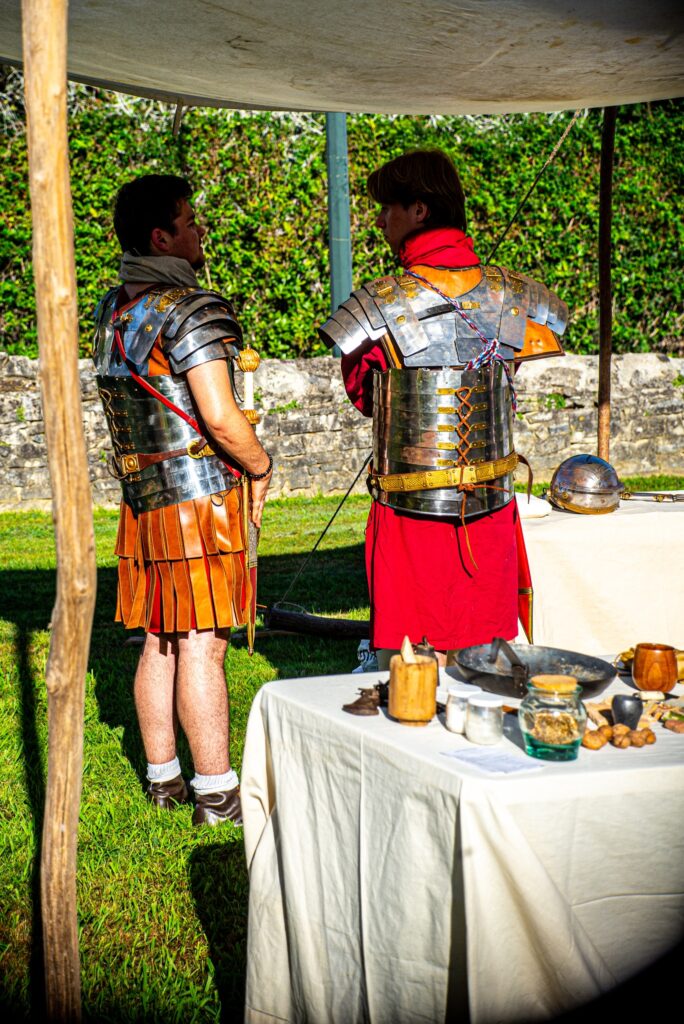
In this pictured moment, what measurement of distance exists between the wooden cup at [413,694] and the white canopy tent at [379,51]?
1.97m

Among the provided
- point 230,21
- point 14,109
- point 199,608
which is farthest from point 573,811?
point 14,109

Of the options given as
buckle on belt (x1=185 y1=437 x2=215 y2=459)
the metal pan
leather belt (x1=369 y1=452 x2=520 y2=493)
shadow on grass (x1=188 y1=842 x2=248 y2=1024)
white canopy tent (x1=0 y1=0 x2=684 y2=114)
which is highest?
white canopy tent (x1=0 y1=0 x2=684 y2=114)

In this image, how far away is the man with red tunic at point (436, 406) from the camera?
9.73 feet

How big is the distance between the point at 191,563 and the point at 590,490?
5.33 ft

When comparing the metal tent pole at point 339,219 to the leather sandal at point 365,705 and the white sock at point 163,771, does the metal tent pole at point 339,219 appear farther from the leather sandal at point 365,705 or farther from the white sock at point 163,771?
the leather sandal at point 365,705

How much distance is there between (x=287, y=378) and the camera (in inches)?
340

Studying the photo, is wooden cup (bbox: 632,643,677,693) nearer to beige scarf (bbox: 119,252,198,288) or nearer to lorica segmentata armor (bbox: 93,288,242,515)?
lorica segmentata armor (bbox: 93,288,242,515)

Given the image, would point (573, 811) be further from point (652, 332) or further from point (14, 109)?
point (652, 332)

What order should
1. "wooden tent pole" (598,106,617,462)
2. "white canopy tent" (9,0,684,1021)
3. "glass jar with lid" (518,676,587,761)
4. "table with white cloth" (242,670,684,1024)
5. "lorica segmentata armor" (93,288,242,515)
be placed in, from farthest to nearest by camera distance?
"wooden tent pole" (598,106,617,462) → "lorica segmentata armor" (93,288,242,515) → "white canopy tent" (9,0,684,1021) → "glass jar with lid" (518,676,587,761) → "table with white cloth" (242,670,684,1024)

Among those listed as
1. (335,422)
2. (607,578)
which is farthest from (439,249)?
(335,422)

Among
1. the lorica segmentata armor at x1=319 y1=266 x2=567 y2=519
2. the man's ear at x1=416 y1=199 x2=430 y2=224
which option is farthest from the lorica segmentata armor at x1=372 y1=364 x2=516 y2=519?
the man's ear at x1=416 y1=199 x2=430 y2=224

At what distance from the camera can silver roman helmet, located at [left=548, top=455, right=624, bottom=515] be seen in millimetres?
3828

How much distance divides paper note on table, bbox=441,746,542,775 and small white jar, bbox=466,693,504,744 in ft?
0.07

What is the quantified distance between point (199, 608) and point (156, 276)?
920 mm
